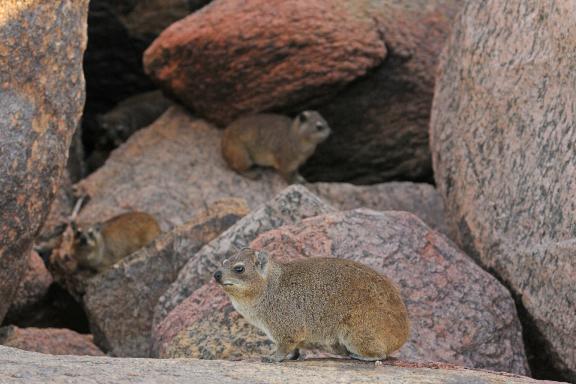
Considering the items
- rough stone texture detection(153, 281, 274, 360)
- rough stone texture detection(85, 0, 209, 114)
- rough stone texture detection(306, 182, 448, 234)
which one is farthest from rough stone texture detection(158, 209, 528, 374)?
rough stone texture detection(85, 0, 209, 114)

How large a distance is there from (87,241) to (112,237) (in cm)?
50

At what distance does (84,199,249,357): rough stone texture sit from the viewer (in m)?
11.3

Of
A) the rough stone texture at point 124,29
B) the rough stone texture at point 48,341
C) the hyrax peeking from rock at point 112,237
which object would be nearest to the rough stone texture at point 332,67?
the rough stone texture at point 124,29

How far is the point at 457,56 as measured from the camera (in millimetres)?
11047

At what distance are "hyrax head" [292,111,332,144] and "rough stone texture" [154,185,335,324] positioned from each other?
13.7 feet

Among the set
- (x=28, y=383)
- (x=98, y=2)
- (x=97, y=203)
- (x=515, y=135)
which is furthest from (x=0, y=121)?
(x=98, y=2)

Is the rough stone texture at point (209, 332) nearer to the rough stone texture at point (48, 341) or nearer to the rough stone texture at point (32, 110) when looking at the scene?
the rough stone texture at point (32, 110)

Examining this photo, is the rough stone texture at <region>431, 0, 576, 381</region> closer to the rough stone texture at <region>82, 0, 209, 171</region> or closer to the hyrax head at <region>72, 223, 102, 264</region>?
the hyrax head at <region>72, 223, 102, 264</region>

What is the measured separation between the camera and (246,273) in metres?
8.13

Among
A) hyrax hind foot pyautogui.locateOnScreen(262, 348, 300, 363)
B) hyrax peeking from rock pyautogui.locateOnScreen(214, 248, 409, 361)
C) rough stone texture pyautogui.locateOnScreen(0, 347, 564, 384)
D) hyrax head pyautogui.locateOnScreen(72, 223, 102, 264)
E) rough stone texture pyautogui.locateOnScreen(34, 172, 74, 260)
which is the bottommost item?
rough stone texture pyautogui.locateOnScreen(34, 172, 74, 260)

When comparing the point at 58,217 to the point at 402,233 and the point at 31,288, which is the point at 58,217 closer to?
the point at 31,288

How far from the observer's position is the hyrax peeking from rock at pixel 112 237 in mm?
13570

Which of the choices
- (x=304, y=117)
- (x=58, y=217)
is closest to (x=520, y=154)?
(x=304, y=117)

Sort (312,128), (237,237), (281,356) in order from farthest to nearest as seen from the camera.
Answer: (312,128) < (237,237) < (281,356)
